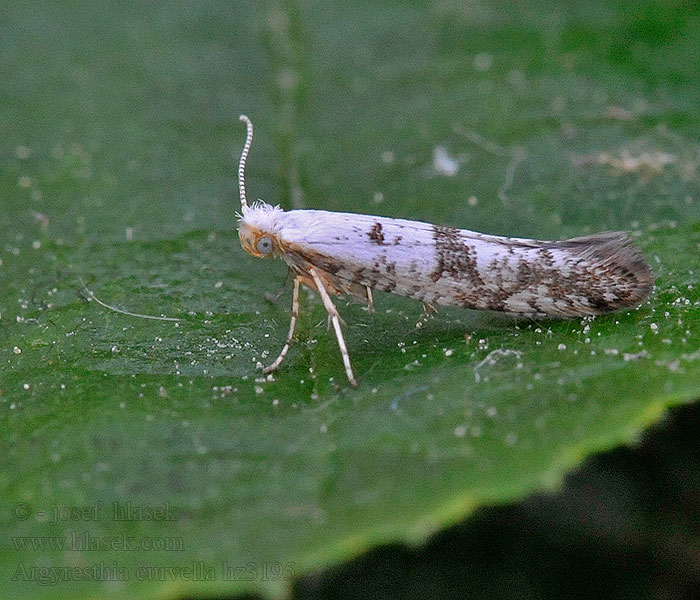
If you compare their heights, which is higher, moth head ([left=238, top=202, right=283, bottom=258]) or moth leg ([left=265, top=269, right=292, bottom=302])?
moth head ([left=238, top=202, right=283, bottom=258])

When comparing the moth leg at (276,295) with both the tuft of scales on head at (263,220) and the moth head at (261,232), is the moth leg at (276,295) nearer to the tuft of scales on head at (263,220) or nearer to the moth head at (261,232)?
the moth head at (261,232)

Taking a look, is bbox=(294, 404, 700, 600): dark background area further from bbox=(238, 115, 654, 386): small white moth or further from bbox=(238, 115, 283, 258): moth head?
bbox=(238, 115, 283, 258): moth head

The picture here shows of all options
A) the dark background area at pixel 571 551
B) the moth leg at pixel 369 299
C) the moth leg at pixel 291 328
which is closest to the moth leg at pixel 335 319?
the moth leg at pixel 291 328

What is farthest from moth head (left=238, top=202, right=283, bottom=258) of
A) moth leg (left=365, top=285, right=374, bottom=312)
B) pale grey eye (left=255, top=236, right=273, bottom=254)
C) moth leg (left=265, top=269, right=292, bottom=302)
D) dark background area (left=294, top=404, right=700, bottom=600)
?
dark background area (left=294, top=404, right=700, bottom=600)

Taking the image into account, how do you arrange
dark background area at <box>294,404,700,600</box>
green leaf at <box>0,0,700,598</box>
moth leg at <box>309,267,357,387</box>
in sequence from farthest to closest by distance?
dark background area at <box>294,404,700,600</box>, moth leg at <box>309,267,357,387</box>, green leaf at <box>0,0,700,598</box>

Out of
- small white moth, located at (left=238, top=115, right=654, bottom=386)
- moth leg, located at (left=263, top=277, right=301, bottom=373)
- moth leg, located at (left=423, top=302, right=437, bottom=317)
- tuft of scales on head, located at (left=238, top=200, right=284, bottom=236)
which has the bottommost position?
moth leg, located at (left=423, top=302, right=437, bottom=317)

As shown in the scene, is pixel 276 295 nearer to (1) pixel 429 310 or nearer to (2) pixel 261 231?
(2) pixel 261 231

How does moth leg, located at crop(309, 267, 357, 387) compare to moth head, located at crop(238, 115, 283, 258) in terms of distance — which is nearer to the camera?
moth leg, located at crop(309, 267, 357, 387)

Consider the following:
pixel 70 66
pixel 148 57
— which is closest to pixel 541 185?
pixel 148 57
